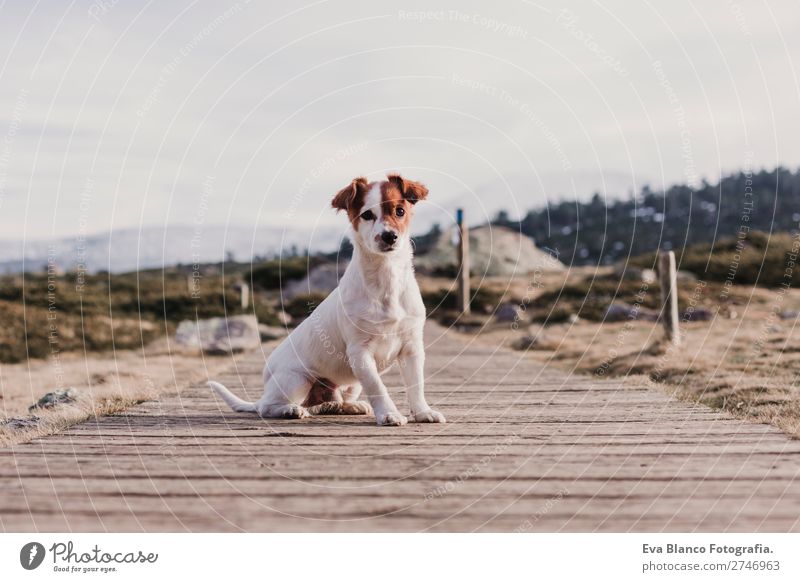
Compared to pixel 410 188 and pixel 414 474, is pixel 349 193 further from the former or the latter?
A: pixel 414 474

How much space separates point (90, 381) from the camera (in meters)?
13.7

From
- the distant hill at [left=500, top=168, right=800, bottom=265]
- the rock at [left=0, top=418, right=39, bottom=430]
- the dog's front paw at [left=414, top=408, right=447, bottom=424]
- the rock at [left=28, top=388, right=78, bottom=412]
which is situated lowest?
the rock at [left=28, top=388, right=78, bottom=412]

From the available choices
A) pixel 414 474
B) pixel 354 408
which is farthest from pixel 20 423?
pixel 414 474

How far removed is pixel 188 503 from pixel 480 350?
37.8 ft

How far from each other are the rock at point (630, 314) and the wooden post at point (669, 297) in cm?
718

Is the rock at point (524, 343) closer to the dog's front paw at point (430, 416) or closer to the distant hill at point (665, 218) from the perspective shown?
the dog's front paw at point (430, 416)

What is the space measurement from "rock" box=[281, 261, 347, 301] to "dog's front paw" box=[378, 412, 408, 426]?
23.8 metres

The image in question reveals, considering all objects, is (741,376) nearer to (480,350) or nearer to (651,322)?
(480,350)

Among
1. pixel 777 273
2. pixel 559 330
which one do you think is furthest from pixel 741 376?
pixel 777 273

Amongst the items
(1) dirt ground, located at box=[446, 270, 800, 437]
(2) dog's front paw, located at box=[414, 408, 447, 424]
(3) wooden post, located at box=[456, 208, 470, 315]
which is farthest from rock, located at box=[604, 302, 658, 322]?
(2) dog's front paw, located at box=[414, 408, 447, 424]

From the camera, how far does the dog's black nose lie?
6270 millimetres

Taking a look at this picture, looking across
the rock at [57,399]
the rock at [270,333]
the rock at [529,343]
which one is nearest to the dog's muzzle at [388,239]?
the rock at [57,399]

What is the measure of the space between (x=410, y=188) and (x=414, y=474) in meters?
2.52

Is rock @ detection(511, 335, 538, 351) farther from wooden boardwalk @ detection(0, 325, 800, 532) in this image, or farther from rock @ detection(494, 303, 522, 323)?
wooden boardwalk @ detection(0, 325, 800, 532)
